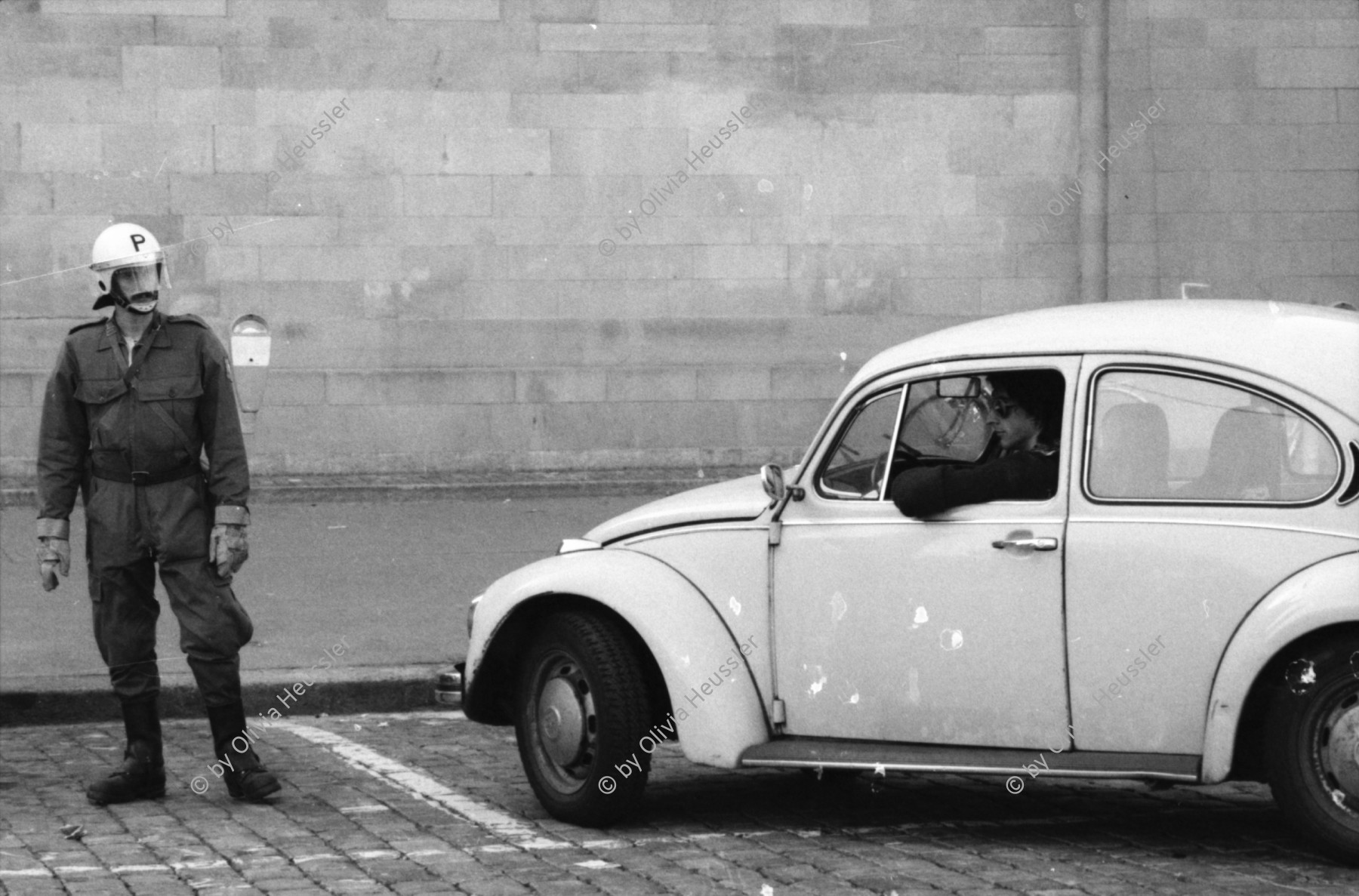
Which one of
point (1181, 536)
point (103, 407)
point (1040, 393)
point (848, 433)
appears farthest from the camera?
point (103, 407)

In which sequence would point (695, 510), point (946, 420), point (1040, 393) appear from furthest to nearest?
point (695, 510), point (946, 420), point (1040, 393)

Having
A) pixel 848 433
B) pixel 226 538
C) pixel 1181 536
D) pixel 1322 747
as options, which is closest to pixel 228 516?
pixel 226 538

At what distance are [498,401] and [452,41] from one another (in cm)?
265

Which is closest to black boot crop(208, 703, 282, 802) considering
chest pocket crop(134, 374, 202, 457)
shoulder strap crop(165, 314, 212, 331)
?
chest pocket crop(134, 374, 202, 457)

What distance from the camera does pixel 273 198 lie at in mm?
14609

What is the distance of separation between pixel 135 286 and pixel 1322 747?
4.22 m

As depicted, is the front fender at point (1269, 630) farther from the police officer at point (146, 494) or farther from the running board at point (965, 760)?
the police officer at point (146, 494)

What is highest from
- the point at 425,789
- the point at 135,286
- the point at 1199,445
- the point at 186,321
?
the point at 135,286

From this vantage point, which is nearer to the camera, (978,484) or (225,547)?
(978,484)

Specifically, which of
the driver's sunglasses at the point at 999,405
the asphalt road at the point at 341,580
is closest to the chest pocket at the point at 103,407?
the asphalt road at the point at 341,580

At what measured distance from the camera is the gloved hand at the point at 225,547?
7023 millimetres

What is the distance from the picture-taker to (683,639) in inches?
251

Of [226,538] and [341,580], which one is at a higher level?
[226,538]

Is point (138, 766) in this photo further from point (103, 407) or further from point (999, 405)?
point (999, 405)
